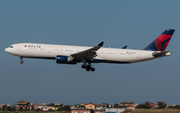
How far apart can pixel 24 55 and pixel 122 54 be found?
15649 mm

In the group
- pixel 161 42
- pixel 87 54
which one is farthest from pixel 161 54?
pixel 87 54

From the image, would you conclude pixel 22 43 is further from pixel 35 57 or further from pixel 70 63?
pixel 70 63

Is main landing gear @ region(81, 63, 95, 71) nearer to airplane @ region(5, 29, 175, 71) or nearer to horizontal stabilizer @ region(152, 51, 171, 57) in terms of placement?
airplane @ region(5, 29, 175, 71)

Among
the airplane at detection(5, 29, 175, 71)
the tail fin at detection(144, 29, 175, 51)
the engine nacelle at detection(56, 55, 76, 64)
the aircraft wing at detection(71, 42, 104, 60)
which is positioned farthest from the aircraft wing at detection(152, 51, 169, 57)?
the engine nacelle at detection(56, 55, 76, 64)

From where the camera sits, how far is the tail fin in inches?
1939

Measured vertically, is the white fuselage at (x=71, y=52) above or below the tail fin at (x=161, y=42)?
below

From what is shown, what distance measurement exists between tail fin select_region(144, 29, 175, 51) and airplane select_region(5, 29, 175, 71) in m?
0.72

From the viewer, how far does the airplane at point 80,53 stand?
45.9 m

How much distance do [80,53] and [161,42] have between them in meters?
14.3

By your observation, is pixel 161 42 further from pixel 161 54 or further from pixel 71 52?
pixel 71 52

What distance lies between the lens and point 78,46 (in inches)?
1870

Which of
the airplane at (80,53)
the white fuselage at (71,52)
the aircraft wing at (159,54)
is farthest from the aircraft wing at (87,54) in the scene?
the aircraft wing at (159,54)

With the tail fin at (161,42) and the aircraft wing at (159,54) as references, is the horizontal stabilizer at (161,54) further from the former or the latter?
the tail fin at (161,42)

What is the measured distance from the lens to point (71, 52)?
153 feet
